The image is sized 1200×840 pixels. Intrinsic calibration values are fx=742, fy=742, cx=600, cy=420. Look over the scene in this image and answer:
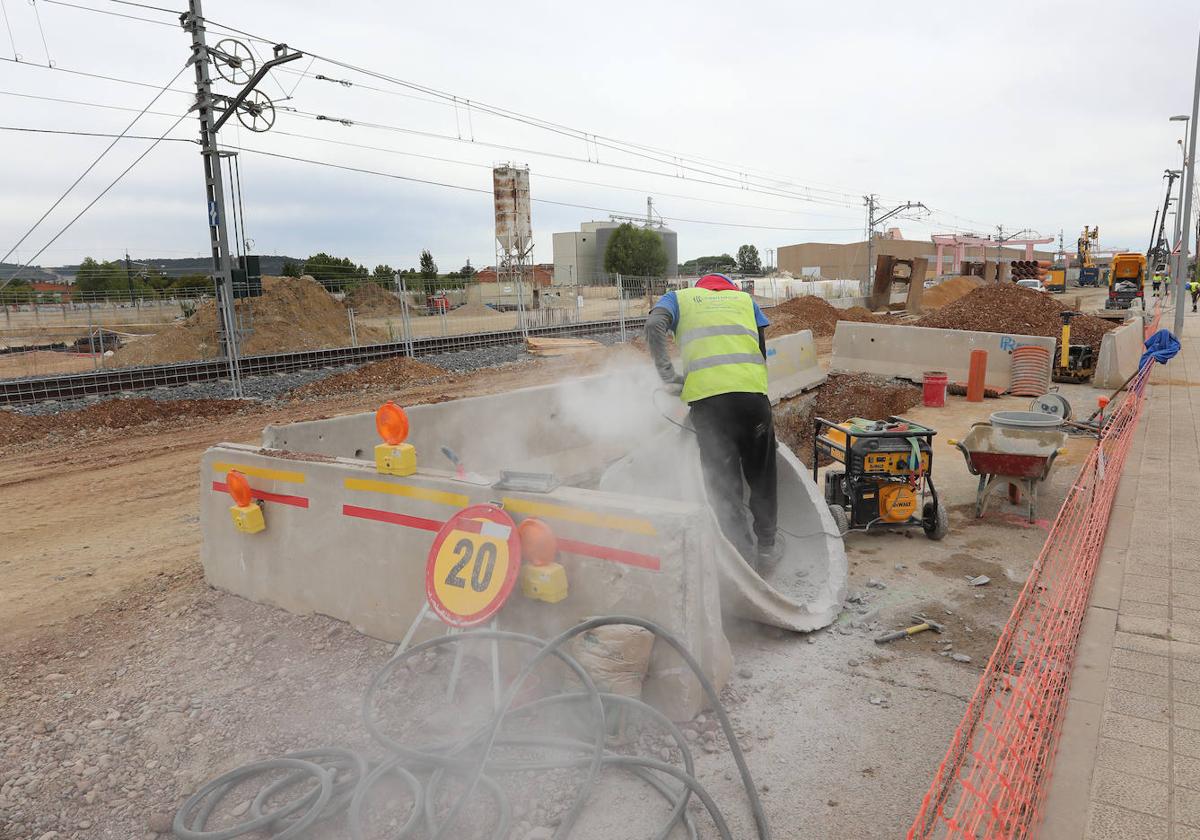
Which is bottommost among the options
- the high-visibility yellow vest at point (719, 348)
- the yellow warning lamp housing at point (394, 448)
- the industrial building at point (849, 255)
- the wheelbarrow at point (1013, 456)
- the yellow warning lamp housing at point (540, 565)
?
the wheelbarrow at point (1013, 456)

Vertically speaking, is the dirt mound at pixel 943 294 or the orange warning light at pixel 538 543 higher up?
the dirt mound at pixel 943 294

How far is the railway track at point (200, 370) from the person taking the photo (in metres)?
14.1

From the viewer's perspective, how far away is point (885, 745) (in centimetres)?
323

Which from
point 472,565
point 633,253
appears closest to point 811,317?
point 472,565

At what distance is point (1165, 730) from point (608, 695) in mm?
2486

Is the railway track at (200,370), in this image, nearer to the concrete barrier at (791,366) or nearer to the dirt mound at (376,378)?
the dirt mound at (376,378)

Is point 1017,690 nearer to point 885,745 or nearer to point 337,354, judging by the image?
point 885,745

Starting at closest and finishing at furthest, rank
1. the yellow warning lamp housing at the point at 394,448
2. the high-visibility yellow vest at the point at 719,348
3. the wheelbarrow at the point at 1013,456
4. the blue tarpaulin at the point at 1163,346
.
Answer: the yellow warning lamp housing at the point at 394,448, the high-visibility yellow vest at the point at 719,348, the wheelbarrow at the point at 1013,456, the blue tarpaulin at the point at 1163,346

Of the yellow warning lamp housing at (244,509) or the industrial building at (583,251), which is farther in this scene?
the industrial building at (583,251)

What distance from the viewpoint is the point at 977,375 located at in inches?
496

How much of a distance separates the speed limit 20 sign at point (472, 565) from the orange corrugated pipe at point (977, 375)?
11475 mm

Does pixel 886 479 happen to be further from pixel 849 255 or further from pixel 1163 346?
Result: pixel 849 255

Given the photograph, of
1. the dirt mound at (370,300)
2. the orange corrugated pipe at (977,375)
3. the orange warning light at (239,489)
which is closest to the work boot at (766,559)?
the orange warning light at (239,489)

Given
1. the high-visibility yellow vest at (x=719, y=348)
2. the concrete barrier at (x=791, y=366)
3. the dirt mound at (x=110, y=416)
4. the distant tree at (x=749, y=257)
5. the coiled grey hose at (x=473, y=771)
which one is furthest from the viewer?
the distant tree at (x=749, y=257)
